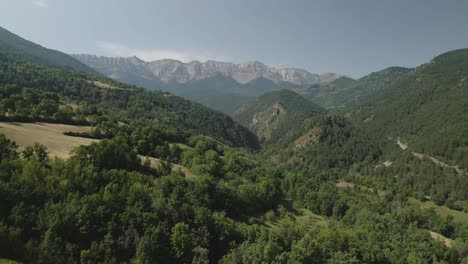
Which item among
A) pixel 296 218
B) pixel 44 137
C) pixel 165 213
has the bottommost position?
pixel 296 218

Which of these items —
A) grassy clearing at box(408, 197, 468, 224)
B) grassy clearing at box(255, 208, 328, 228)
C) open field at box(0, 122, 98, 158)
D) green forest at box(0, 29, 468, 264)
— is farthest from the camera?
grassy clearing at box(408, 197, 468, 224)

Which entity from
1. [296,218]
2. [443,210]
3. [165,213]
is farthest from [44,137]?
[443,210]

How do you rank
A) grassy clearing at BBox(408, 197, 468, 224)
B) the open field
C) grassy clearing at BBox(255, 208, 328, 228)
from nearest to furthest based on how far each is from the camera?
the open field
grassy clearing at BBox(255, 208, 328, 228)
grassy clearing at BBox(408, 197, 468, 224)

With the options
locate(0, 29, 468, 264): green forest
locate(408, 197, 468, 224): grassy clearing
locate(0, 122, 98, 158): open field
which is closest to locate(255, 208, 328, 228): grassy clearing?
locate(0, 29, 468, 264): green forest

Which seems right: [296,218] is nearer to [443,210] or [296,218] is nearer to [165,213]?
[165,213]

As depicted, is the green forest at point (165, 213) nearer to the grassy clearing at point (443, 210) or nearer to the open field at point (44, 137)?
the open field at point (44, 137)

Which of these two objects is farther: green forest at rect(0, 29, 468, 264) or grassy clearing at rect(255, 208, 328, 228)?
grassy clearing at rect(255, 208, 328, 228)

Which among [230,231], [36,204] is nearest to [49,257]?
[36,204]

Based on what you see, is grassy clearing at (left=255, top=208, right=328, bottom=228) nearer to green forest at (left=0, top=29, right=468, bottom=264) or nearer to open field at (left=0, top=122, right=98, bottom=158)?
green forest at (left=0, top=29, right=468, bottom=264)
